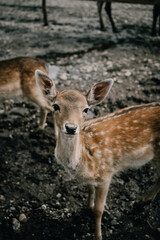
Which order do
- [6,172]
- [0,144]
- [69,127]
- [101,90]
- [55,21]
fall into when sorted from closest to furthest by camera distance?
[69,127], [101,90], [6,172], [0,144], [55,21]

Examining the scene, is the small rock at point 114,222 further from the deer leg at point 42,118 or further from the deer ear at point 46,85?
the deer leg at point 42,118

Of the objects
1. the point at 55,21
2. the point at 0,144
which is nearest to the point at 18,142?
the point at 0,144

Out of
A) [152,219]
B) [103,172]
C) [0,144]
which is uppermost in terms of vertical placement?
[103,172]

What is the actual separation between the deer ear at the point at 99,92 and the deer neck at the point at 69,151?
37 centimetres

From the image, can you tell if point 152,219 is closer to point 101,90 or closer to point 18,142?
point 101,90

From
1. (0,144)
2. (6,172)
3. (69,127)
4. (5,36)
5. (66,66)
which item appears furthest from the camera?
(5,36)

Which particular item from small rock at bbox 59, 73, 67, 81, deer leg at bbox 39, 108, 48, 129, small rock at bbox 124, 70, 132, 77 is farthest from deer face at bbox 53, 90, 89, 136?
small rock at bbox 124, 70, 132, 77

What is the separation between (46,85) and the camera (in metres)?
2.27

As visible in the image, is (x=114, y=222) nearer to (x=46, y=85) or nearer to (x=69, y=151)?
(x=69, y=151)

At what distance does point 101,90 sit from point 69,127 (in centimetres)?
57

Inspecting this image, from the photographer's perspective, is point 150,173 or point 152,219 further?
point 150,173

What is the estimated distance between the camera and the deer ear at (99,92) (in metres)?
2.17

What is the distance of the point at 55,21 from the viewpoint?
24.0 ft

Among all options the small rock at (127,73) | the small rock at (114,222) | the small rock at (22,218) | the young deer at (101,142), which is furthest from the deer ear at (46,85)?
the small rock at (127,73)
